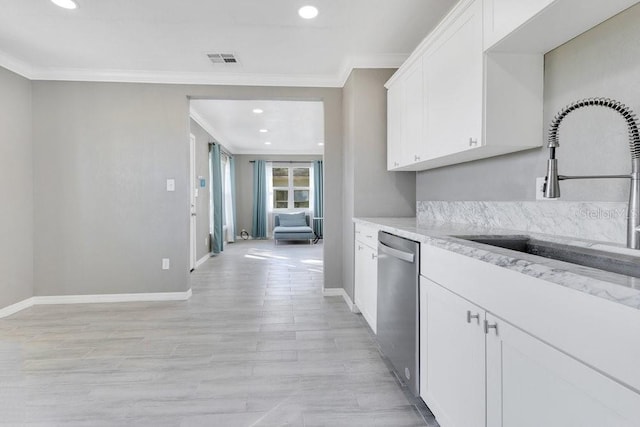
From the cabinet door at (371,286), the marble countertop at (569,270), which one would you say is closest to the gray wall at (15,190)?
the cabinet door at (371,286)

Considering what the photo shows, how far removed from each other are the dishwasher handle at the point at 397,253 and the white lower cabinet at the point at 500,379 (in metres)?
0.14

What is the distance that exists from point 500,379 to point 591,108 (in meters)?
1.24

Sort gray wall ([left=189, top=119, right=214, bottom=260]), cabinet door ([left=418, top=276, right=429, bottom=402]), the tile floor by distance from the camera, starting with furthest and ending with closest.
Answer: gray wall ([left=189, top=119, right=214, bottom=260]) → the tile floor → cabinet door ([left=418, top=276, right=429, bottom=402])

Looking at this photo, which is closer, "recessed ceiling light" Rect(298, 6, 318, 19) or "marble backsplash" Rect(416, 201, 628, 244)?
"marble backsplash" Rect(416, 201, 628, 244)

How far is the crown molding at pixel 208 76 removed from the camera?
3.31 metres

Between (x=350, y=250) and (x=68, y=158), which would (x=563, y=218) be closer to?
(x=350, y=250)

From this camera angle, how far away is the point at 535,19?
142 centimetres

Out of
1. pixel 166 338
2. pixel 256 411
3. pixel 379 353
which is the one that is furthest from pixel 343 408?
pixel 166 338

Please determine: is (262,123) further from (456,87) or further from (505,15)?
(505,15)

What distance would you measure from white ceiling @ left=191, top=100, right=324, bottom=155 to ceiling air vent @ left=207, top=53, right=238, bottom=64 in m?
1.54

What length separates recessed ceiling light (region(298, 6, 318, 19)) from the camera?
246 cm

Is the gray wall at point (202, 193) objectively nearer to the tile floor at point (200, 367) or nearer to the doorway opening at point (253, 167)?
the doorway opening at point (253, 167)

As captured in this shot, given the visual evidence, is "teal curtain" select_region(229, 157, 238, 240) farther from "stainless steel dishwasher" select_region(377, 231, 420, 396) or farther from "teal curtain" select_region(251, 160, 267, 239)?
"stainless steel dishwasher" select_region(377, 231, 420, 396)

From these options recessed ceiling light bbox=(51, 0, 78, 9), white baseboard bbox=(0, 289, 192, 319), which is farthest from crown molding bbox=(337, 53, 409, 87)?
white baseboard bbox=(0, 289, 192, 319)
